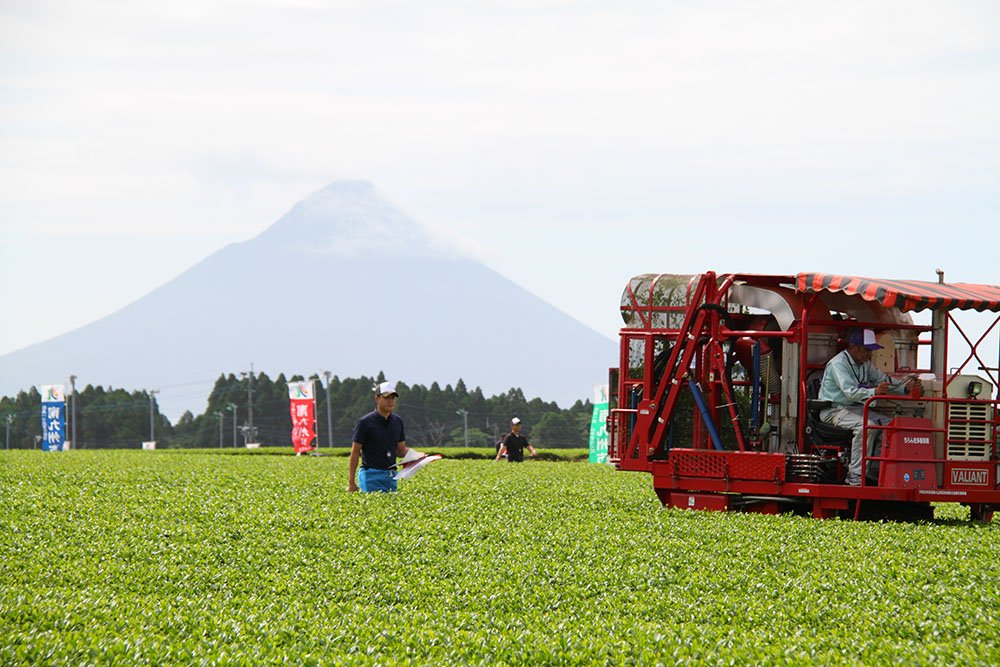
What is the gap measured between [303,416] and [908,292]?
105ft

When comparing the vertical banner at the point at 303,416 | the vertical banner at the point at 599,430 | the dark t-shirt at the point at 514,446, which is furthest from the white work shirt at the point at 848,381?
the vertical banner at the point at 303,416

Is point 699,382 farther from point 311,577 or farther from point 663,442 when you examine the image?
point 311,577

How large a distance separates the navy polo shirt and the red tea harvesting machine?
9.88ft

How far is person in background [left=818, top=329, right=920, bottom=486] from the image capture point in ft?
48.2

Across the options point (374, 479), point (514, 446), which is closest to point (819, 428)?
point (374, 479)

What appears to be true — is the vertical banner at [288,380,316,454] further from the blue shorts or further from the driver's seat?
the driver's seat

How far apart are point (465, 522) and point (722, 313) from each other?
418 cm

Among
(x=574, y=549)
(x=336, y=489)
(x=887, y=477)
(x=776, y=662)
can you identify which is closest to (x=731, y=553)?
(x=574, y=549)

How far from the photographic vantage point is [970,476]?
14727mm

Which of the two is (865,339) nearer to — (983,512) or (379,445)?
(983,512)

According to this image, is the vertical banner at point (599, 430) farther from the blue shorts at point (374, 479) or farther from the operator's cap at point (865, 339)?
the operator's cap at point (865, 339)

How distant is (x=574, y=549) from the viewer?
1239cm

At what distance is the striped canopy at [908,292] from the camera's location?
14406 millimetres

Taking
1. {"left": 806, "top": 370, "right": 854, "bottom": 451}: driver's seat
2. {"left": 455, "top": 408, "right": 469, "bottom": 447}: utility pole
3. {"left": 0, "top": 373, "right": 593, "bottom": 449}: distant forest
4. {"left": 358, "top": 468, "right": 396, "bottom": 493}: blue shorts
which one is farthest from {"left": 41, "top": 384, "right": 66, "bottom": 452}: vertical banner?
{"left": 0, "top": 373, "right": 593, "bottom": 449}: distant forest
